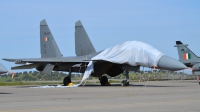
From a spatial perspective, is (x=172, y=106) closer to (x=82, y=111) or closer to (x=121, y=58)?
(x=82, y=111)

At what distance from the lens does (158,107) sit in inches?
481

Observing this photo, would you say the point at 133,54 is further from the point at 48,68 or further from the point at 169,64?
the point at 48,68

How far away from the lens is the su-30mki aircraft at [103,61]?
25.6m

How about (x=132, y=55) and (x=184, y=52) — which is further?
(x=184, y=52)

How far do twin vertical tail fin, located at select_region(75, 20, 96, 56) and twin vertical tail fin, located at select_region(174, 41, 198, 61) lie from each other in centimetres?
1613

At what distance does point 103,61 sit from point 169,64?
4578 mm

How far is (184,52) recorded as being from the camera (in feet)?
150

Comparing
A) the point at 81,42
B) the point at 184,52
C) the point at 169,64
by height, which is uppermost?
the point at 184,52

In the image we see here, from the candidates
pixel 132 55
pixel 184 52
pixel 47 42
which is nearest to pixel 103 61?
pixel 132 55

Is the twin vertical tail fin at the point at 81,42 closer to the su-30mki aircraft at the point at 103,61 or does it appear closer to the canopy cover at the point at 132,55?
the su-30mki aircraft at the point at 103,61

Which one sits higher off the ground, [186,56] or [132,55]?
[186,56]

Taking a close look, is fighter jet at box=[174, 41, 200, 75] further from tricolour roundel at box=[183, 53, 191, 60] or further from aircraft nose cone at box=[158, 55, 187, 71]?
aircraft nose cone at box=[158, 55, 187, 71]

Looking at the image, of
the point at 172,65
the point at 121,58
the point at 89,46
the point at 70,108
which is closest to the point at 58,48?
the point at 89,46

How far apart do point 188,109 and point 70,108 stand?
3.15 meters
